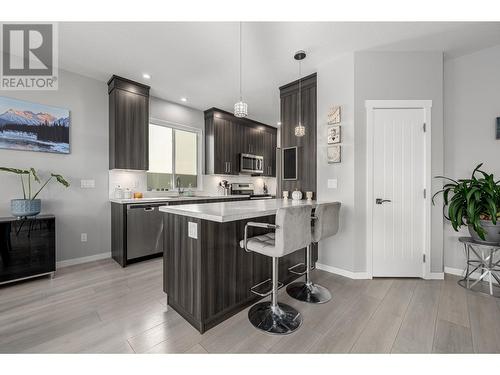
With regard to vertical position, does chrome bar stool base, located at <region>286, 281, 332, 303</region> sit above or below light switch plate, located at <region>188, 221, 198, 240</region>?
below

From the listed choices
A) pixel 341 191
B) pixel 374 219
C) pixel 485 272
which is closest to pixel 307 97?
pixel 341 191

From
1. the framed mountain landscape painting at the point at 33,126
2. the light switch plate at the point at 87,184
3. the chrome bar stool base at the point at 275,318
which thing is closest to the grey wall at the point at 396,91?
the chrome bar stool base at the point at 275,318

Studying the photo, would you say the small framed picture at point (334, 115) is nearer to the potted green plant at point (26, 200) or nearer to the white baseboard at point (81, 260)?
the potted green plant at point (26, 200)

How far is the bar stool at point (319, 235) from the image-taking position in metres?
2.09

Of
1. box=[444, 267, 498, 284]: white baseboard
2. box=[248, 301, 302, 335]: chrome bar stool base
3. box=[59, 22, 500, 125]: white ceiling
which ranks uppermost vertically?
box=[59, 22, 500, 125]: white ceiling

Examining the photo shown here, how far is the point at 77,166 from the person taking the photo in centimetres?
324

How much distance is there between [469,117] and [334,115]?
5.54ft

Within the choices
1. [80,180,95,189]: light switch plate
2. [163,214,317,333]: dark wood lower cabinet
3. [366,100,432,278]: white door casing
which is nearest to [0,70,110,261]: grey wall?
[80,180,95,189]: light switch plate

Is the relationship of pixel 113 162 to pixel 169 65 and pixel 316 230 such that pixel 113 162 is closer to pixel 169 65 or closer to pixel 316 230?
pixel 169 65

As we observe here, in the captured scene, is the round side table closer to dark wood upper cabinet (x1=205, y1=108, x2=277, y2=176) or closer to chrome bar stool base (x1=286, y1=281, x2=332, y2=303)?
chrome bar stool base (x1=286, y1=281, x2=332, y2=303)

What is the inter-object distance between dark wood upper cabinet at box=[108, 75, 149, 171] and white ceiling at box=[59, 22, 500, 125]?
0.68 feet

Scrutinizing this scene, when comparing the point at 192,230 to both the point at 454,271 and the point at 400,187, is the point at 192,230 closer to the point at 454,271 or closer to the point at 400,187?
the point at 400,187

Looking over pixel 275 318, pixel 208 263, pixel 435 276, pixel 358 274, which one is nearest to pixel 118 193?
pixel 208 263

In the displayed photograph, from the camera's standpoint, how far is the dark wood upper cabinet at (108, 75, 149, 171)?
339 cm
